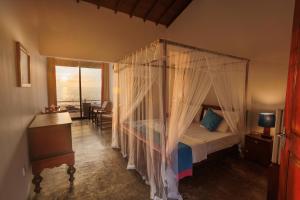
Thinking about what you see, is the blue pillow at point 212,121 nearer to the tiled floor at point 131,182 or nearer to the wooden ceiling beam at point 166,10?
the tiled floor at point 131,182

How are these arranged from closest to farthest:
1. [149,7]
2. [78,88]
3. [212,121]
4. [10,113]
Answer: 1. [10,113]
2. [212,121]
3. [149,7]
4. [78,88]

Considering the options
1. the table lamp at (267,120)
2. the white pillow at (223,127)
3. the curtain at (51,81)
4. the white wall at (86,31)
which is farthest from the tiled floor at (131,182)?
the curtain at (51,81)

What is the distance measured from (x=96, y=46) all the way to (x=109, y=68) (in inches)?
124

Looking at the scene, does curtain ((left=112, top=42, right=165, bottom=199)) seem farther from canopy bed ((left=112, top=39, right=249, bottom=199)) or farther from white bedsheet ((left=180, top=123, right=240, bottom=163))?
white bedsheet ((left=180, top=123, right=240, bottom=163))

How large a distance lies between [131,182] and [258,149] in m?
2.38

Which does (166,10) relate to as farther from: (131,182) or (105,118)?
(131,182)

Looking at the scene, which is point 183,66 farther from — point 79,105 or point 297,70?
point 79,105

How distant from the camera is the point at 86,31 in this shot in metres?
4.11

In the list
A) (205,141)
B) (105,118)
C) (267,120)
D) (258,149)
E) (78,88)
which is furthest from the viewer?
(78,88)

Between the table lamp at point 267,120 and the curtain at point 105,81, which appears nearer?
the table lamp at point 267,120

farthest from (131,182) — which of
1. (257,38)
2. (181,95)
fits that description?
(257,38)

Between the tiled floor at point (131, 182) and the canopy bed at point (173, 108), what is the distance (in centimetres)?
22

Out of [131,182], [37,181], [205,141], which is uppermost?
[205,141]

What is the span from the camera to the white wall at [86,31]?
12.2 feet
